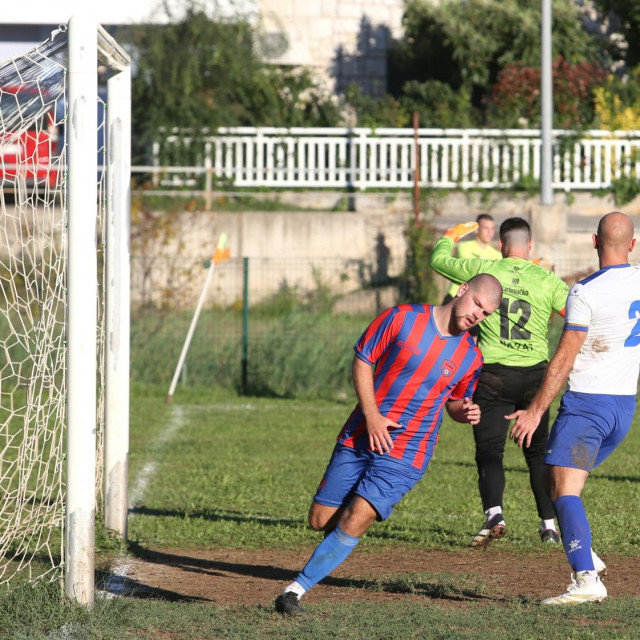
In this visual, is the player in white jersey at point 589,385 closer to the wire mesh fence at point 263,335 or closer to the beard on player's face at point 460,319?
the beard on player's face at point 460,319

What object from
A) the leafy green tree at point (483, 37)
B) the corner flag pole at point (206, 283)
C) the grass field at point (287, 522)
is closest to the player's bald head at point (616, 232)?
the grass field at point (287, 522)

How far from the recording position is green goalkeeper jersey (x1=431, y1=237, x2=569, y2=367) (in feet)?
25.2

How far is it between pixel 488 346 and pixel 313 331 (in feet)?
31.7

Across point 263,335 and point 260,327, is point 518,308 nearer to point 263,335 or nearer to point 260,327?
point 263,335

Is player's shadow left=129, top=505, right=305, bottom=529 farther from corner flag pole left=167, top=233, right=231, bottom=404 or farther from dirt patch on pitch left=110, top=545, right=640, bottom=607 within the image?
corner flag pole left=167, top=233, right=231, bottom=404

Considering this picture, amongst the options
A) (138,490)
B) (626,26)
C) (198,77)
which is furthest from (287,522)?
(626,26)

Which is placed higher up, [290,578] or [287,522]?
[290,578]

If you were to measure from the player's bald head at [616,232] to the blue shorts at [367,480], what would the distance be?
162cm

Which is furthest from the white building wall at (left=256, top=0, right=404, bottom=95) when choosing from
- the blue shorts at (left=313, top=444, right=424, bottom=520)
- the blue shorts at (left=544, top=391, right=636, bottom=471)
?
the blue shorts at (left=313, top=444, right=424, bottom=520)

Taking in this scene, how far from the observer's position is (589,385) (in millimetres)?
6008

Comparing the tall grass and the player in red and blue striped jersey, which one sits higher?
the player in red and blue striped jersey

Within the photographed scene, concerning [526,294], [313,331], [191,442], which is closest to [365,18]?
[313,331]

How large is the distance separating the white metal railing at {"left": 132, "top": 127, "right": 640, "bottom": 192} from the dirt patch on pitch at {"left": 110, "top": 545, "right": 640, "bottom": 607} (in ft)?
51.8

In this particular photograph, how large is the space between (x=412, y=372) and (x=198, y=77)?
19266 millimetres
